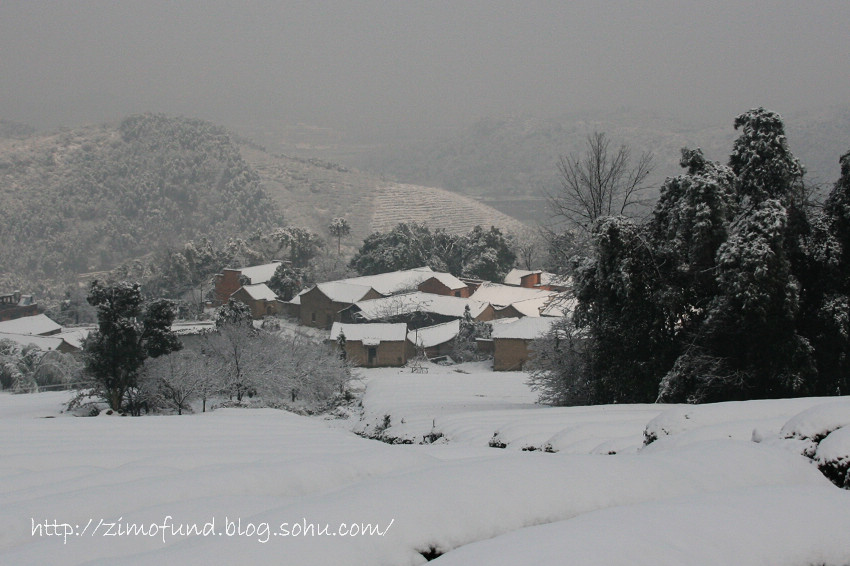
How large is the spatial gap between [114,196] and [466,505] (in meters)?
162

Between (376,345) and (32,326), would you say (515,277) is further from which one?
(32,326)

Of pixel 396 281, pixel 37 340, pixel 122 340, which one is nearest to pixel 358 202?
pixel 396 281

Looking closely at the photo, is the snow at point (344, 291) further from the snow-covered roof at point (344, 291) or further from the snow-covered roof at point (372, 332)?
the snow-covered roof at point (372, 332)

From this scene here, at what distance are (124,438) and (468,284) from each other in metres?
60.1

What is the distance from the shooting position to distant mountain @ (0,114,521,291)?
407 feet

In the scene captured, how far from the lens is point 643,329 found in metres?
14.7

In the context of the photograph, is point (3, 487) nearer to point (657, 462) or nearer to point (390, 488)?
point (390, 488)

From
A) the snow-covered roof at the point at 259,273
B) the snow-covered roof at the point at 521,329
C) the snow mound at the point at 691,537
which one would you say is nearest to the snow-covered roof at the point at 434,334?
the snow-covered roof at the point at 521,329

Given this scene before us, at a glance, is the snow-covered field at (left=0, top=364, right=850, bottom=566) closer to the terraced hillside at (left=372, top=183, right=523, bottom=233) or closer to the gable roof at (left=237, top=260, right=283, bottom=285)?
the gable roof at (left=237, top=260, right=283, bottom=285)

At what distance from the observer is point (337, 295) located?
194 feet

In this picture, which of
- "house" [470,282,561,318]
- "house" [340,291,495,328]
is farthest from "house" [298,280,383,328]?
"house" [470,282,561,318]

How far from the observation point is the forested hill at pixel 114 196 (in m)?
122

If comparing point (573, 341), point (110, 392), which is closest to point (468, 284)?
point (110, 392)

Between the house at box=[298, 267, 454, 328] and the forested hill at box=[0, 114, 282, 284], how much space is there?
200 feet
